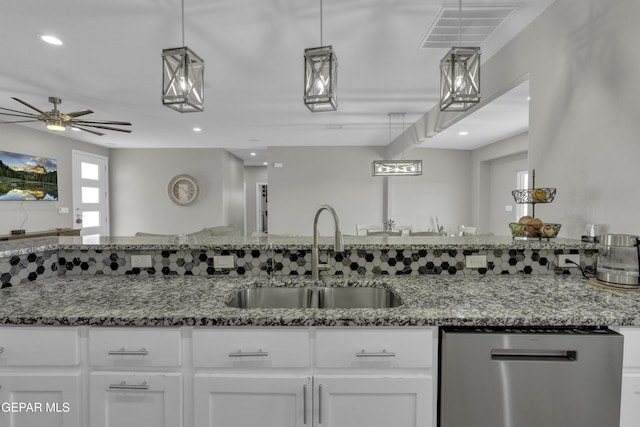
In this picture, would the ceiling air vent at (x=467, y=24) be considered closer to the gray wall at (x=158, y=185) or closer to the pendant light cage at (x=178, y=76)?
the pendant light cage at (x=178, y=76)

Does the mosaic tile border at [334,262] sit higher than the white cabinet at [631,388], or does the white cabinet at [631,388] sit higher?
the mosaic tile border at [334,262]

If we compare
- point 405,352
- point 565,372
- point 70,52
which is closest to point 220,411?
point 405,352

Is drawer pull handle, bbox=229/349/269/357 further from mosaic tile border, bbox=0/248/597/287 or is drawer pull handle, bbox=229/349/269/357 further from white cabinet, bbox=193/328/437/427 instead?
mosaic tile border, bbox=0/248/597/287

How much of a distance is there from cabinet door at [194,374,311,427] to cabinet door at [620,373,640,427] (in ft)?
3.44

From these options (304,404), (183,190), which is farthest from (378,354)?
(183,190)

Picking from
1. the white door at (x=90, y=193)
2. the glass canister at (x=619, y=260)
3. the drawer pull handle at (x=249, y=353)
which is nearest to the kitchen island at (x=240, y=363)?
the drawer pull handle at (x=249, y=353)

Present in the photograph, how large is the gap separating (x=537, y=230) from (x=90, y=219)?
7573mm

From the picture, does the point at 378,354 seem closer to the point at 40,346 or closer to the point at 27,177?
the point at 40,346

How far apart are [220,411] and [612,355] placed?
4.30 ft

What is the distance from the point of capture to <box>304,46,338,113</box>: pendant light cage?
58.9 inches

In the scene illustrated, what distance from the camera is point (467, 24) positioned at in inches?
90.7

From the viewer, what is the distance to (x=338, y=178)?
709 centimetres

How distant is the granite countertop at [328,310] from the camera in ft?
3.62

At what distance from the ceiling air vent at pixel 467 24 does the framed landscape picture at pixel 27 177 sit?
5.86m
